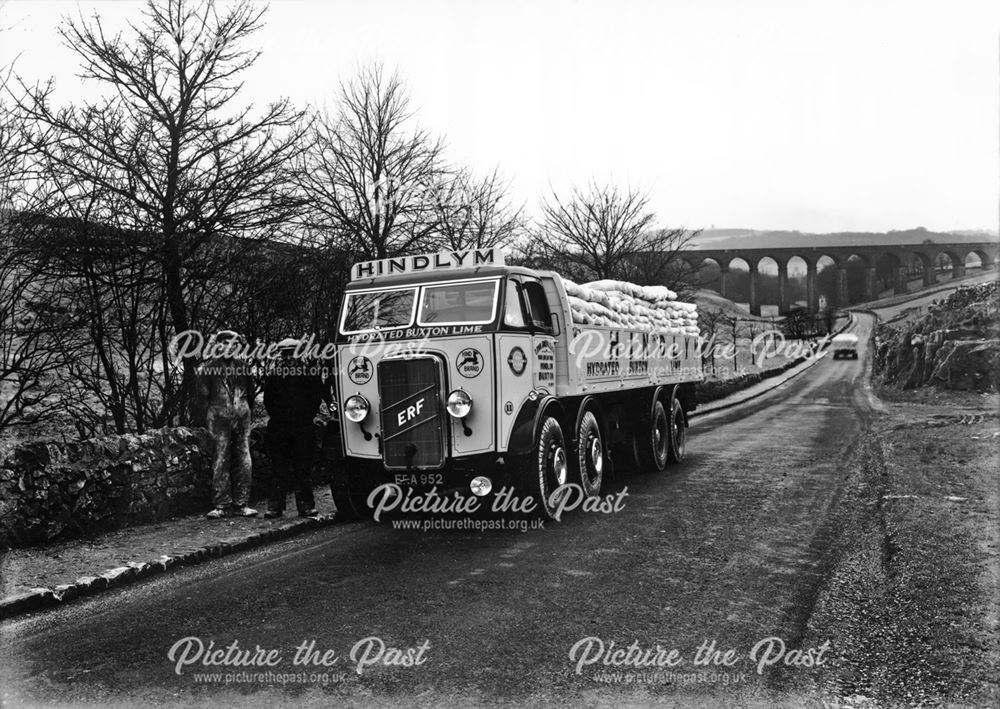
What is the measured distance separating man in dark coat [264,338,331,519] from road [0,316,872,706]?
78 cm

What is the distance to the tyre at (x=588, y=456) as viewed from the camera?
9.78m

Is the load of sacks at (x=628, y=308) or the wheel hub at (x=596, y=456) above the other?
the load of sacks at (x=628, y=308)

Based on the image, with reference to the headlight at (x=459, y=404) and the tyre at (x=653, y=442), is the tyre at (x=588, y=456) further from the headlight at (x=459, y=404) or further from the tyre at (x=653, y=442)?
the tyre at (x=653, y=442)

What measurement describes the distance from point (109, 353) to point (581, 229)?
72.9 feet

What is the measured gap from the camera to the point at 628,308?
12.3 meters

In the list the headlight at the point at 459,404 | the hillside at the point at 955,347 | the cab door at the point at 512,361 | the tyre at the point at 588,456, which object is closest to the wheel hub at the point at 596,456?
the tyre at the point at 588,456

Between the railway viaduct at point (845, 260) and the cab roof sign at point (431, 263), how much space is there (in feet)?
407

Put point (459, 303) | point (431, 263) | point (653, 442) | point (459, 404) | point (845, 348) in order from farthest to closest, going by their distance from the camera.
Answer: point (845, 348)
point (653, 442)
point (431, 263)
point (459, 303)
point (459, 404)

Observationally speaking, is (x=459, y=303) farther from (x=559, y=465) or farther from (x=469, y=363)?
(x=559, y=465)

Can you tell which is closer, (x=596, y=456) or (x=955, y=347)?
(x=596, y=456)

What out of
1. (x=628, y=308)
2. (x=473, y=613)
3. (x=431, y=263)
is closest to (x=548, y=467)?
(x=431, y=263)

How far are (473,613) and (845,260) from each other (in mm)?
147576

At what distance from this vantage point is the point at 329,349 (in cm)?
988

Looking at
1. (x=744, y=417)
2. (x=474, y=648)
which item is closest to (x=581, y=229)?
(x=744, y=417)
